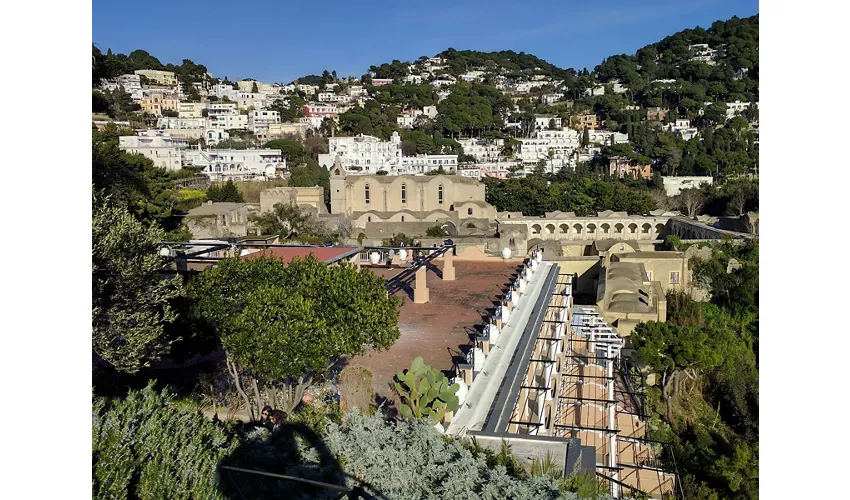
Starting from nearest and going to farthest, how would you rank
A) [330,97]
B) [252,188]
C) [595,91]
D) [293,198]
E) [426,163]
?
[293,198] < [252,188] < [426,163] < [330,97] < [595,91]

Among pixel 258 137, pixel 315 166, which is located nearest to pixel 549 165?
pixel 315 166

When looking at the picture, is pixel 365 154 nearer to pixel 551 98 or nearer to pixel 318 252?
pixel 318 252

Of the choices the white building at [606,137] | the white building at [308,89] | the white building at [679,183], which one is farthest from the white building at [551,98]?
the white building at [679,183]

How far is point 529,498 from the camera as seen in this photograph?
3311 millimetres

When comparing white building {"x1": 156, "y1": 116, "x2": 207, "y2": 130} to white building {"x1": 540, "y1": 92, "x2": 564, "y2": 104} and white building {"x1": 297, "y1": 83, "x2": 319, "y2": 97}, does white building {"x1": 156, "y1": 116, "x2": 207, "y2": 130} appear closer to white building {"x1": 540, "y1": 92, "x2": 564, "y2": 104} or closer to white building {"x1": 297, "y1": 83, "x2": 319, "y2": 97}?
white building {"x1": 297, "y1": 83, "x2": 319, "y2": 97}

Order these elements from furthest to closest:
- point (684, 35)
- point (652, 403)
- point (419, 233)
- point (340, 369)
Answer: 1. point (684, 35)
2. point (419, 233)
3. point (652, 403)
4. point (340, 369)

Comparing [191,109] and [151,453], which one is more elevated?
[191,109]

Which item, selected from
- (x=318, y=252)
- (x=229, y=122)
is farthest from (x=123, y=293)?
(x=229, y=122)

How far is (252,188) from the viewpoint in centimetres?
4559

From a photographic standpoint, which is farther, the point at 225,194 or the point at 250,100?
the point at 250,100

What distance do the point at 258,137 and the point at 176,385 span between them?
6628 cm

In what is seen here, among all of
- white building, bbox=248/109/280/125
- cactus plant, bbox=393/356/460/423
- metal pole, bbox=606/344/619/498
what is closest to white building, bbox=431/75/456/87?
white building, bbox=248/109/280/125

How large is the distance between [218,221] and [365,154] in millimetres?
31335

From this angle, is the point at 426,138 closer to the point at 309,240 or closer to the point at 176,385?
the point at 309,240
